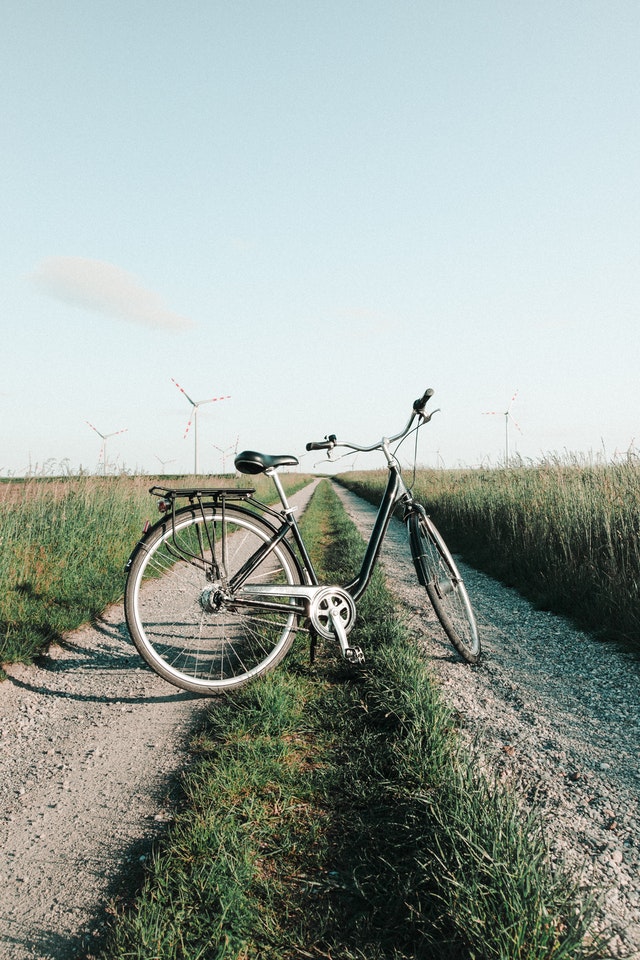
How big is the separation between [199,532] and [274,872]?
7.24 ft

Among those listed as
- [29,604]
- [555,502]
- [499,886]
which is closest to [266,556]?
[499,886]

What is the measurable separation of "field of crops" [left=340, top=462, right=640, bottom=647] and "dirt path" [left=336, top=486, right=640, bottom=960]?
443 mm

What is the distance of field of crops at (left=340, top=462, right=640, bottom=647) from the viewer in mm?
5609

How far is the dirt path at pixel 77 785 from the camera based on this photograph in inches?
76.2

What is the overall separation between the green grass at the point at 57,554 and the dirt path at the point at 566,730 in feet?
11.2

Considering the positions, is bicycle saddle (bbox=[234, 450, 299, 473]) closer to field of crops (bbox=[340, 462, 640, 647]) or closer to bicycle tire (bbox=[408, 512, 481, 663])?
bicycle tire (bbox=[408, 512, 481, 663])

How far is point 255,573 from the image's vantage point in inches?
154

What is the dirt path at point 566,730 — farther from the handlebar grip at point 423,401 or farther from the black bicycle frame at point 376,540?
the handlebar grip at point 423,401

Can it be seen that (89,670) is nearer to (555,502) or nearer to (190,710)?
(190,710)

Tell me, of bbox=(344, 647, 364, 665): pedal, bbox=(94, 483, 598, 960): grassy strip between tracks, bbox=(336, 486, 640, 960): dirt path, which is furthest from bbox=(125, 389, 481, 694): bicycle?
bbox=(94, 483, 598, 960): grassy strip between tracks

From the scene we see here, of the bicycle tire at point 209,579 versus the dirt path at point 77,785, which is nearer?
the dirt path at point 77,785

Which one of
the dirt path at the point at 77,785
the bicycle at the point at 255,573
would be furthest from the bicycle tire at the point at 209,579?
the dirt path at the point at 77,785

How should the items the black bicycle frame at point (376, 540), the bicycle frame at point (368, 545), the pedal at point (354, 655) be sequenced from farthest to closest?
the black bicycle frame at point (376, 540), the bicycle frame at point (368, 545), the pedal at point (354, 655)

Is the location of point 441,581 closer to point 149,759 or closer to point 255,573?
point 255,573
